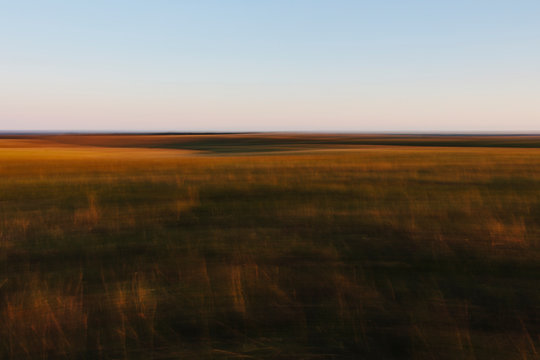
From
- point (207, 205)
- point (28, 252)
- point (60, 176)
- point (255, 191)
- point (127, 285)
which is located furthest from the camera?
point (60, 176)

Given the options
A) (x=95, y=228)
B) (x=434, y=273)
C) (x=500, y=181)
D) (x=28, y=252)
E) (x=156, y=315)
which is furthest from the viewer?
(x=500, y=181)

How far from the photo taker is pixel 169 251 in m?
6.87

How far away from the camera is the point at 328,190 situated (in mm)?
13766

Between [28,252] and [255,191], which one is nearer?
[28,252]

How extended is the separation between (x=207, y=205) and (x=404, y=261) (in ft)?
20.7

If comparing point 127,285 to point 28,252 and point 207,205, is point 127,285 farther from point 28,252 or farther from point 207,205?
point 207,205

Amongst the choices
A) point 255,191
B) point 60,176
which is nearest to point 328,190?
point 255,191

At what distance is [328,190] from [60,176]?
40.8 feet

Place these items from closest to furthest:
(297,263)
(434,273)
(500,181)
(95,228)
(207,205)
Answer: (434,273) → (297,263) → (95,228) → (207,205) → (500,181)

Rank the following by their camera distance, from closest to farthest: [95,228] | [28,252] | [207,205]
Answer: [28,252], [95,228], [207,205]

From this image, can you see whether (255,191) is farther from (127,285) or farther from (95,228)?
(127,285)

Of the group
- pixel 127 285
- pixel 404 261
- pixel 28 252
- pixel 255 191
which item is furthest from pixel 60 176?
pixel 404 261

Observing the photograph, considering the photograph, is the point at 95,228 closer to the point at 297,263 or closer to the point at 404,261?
the point at 297,263

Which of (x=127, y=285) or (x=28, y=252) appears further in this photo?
(x=28, y=252)
